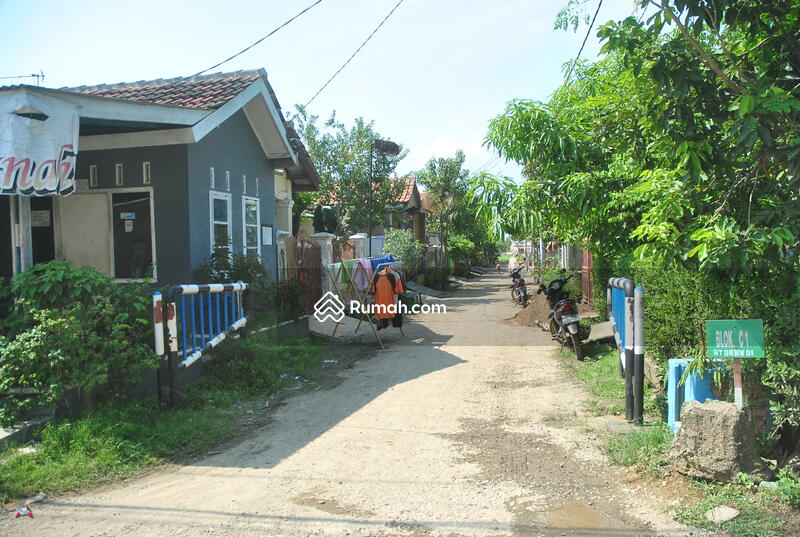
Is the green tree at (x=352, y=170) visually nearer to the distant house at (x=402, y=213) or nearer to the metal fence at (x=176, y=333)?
the distant house at (x=402, y=213)

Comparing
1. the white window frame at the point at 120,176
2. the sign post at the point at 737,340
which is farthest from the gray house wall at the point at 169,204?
the sign post at the point at 737,340

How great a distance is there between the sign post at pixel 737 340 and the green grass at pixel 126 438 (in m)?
4.40

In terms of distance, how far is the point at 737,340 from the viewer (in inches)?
173

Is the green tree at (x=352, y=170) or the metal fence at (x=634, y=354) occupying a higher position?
the green tree at (x=352, y=170)

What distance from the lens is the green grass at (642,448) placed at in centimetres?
475

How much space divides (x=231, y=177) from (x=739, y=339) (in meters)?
7.85

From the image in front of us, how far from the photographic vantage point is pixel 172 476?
16.4 ft

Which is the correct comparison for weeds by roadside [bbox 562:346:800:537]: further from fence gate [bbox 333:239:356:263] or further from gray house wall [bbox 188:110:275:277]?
fence gate [bbox 333:239:356:263]

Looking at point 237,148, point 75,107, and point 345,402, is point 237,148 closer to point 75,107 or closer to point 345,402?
point 75,107

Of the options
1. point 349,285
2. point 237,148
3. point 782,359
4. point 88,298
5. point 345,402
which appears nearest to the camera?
point 782,359

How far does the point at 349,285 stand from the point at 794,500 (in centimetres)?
870

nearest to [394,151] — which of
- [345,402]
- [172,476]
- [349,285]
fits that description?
[349,285]

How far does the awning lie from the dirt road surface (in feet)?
10.2

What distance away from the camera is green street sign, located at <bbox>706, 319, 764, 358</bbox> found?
4.36 metres
